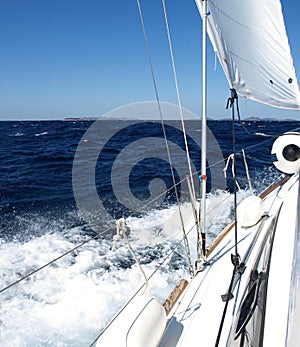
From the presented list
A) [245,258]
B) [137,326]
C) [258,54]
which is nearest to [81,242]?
[245,258]

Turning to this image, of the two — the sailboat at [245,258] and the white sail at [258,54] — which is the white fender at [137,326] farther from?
the white sail at [258,54]

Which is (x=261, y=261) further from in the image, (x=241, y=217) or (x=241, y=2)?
(x=241, y=2)

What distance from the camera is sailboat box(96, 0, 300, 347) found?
3.46ft

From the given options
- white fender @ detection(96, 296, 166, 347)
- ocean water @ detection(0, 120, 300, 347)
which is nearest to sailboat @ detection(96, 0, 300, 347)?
white fender @ detection(96, 296, 166, 347)

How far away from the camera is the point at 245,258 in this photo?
5.51 ft

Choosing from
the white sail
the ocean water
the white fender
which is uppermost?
the white sail

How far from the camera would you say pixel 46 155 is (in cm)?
980

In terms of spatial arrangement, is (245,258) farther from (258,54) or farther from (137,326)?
(258,54)

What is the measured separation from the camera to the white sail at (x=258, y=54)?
218 centimetres

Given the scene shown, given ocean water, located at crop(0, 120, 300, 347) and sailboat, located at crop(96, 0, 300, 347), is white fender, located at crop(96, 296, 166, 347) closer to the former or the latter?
sailboat, located at crop(96, 0, 300, 347)

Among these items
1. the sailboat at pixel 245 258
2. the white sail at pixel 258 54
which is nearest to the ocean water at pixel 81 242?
the sailboat at pixel 245 258

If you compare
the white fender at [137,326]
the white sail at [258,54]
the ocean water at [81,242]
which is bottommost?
the ocean water at [81,242]

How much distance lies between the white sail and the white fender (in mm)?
1822

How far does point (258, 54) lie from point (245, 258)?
1735mm
